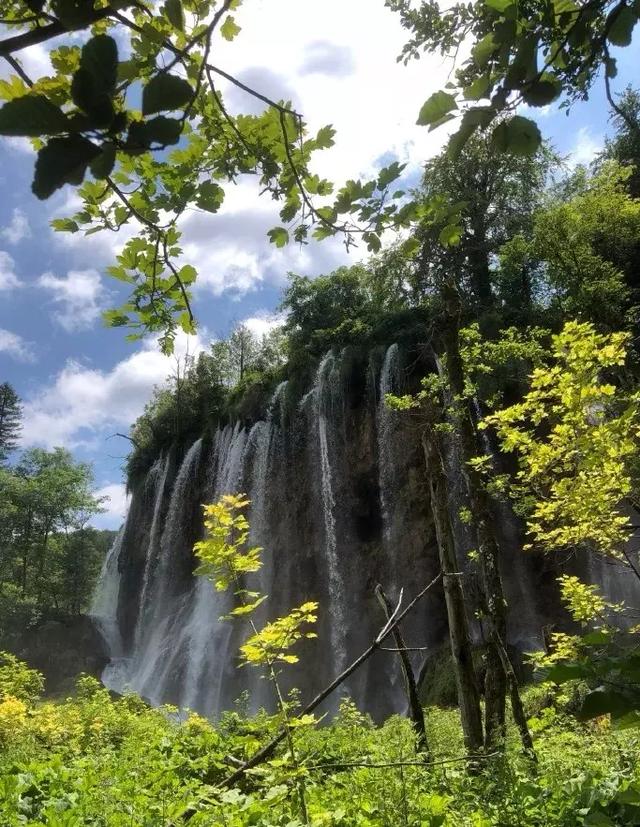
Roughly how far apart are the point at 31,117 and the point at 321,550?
2013 centimetres

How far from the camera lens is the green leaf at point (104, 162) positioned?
80 centimetres

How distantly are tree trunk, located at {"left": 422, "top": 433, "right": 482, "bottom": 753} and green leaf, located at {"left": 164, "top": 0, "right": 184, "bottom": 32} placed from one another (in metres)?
4.67

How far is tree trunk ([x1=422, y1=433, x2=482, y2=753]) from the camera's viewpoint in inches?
203

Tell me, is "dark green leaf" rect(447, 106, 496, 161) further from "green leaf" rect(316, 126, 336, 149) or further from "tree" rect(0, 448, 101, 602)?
"tree" rect(0, 448, 101, 602)

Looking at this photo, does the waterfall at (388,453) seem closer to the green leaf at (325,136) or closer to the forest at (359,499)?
the forest at (359,499)

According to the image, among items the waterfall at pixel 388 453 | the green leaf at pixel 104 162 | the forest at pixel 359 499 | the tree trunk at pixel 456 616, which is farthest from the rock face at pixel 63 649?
the green leaf at pixel 104 162

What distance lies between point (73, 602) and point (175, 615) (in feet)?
30.6

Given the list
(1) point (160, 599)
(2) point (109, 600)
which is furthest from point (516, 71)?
(2) point (109, 600)

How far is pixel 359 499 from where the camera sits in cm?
2005

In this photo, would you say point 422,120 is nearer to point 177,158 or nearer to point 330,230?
point 330,230

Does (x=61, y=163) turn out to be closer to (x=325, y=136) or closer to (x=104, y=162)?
(x=104, y=162)

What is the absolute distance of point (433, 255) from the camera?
24.2m

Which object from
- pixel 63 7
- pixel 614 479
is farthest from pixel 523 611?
pixel 63 7

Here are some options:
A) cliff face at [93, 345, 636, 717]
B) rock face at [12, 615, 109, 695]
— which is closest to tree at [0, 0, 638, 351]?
cliff face at [93, 345, 636, 717]
